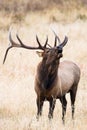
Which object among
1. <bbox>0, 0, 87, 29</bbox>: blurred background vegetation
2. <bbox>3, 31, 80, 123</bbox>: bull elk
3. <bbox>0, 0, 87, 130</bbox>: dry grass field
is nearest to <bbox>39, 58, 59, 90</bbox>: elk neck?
<bbox>3, 31, 80, 123</bbox>: bull elk

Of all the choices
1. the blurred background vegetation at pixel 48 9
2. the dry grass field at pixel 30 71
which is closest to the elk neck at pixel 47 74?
the dry grass field at pixel 30 71

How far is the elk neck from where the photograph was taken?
848cm

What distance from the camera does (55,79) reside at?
8.68 meters

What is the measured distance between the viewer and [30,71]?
45.3 feet

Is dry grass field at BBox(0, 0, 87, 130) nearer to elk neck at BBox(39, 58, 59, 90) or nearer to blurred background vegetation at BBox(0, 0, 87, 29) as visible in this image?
blurred background vegetation at BBox(0, 0, 87, 29)

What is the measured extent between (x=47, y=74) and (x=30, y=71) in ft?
17.3

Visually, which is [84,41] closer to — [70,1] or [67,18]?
[67,18]

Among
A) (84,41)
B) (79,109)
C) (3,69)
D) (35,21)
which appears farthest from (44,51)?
(35,21)

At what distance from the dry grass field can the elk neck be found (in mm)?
506

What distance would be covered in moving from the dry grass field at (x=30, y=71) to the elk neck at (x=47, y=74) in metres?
0.51

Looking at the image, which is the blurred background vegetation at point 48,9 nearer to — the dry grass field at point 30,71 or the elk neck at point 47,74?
the dry grass field at point 30,71

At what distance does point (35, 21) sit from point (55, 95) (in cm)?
1711

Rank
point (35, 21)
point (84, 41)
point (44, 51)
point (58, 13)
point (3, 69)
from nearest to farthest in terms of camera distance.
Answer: point (44, 51) → point (3, 69) → point (84, 41) → point (35, 21) → point (58, 13)

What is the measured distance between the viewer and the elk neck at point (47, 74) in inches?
334
